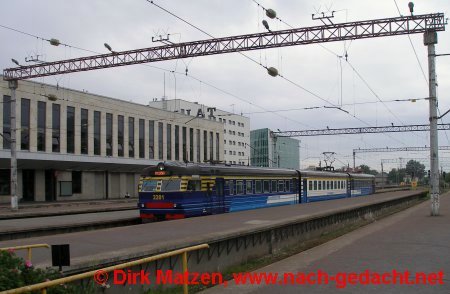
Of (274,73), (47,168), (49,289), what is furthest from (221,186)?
(47,168)

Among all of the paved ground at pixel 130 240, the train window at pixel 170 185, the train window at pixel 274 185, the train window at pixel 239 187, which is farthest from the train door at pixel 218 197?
the train window at pixel 274 185

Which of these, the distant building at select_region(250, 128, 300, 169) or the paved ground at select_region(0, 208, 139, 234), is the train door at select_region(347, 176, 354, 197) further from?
the distant building at select_region(250, 128, 300, 169)

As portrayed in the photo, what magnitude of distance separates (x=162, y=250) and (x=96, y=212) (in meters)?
21.4

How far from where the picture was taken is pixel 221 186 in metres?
22.2

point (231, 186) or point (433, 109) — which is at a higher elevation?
point (433, 109)

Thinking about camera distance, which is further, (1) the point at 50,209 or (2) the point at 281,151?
(2) the point at 281,151

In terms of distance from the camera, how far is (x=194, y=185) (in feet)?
66.9

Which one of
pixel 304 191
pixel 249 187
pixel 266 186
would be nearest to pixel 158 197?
pixel 249 187

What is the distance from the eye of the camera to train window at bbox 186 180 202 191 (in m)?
20.1

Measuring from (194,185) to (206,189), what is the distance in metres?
Answer: 0.91

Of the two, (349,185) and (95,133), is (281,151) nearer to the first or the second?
(95,133)

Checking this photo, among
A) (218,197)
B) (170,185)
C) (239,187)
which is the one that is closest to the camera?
(170,185)

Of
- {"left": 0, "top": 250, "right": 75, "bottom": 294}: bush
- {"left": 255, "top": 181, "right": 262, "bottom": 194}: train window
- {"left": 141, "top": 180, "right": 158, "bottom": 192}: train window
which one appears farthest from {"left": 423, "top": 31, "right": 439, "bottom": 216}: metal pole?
{"left": 0, "top": 250, "right": 75, "bottom": 294}: bush

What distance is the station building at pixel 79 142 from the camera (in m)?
46.4
